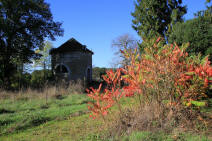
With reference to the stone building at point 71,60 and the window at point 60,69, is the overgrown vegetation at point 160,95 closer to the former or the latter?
the stone building at point 71,60

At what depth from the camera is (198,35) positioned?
20.3 ft

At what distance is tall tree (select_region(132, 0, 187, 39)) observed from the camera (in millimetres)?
12555

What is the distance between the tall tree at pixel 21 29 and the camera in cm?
1697

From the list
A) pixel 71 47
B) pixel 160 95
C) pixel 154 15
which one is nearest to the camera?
pixel 160 95

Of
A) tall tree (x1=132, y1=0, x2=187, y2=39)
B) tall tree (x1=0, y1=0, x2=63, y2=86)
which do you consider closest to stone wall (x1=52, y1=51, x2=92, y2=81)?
tall tree (x1=0, y1=0, x2=63, y2=86)

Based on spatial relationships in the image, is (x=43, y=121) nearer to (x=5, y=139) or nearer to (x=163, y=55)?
(x=5, y=139)

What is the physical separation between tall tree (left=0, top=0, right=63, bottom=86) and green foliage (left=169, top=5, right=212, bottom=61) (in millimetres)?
16121

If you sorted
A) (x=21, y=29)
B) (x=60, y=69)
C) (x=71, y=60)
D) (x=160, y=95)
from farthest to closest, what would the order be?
1. (x=60, y=69)
2. (x=71, y=60)
3. (x=21, y=29)
4. (x=160, y=95)

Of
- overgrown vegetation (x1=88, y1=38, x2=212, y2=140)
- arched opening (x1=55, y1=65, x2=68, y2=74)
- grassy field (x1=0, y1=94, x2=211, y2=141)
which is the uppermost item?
arched opening (x1=55, y1=65, x2=68, y2=74)

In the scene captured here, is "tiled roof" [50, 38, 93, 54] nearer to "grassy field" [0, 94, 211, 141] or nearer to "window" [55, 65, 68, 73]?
"window" [55, 65, 68, 73]

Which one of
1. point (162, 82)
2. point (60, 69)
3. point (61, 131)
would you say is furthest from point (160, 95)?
point (60, 69)

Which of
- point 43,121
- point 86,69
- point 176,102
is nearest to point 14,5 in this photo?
point 86,69

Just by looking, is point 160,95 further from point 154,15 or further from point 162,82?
point 154,15

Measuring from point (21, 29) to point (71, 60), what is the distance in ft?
23.6
